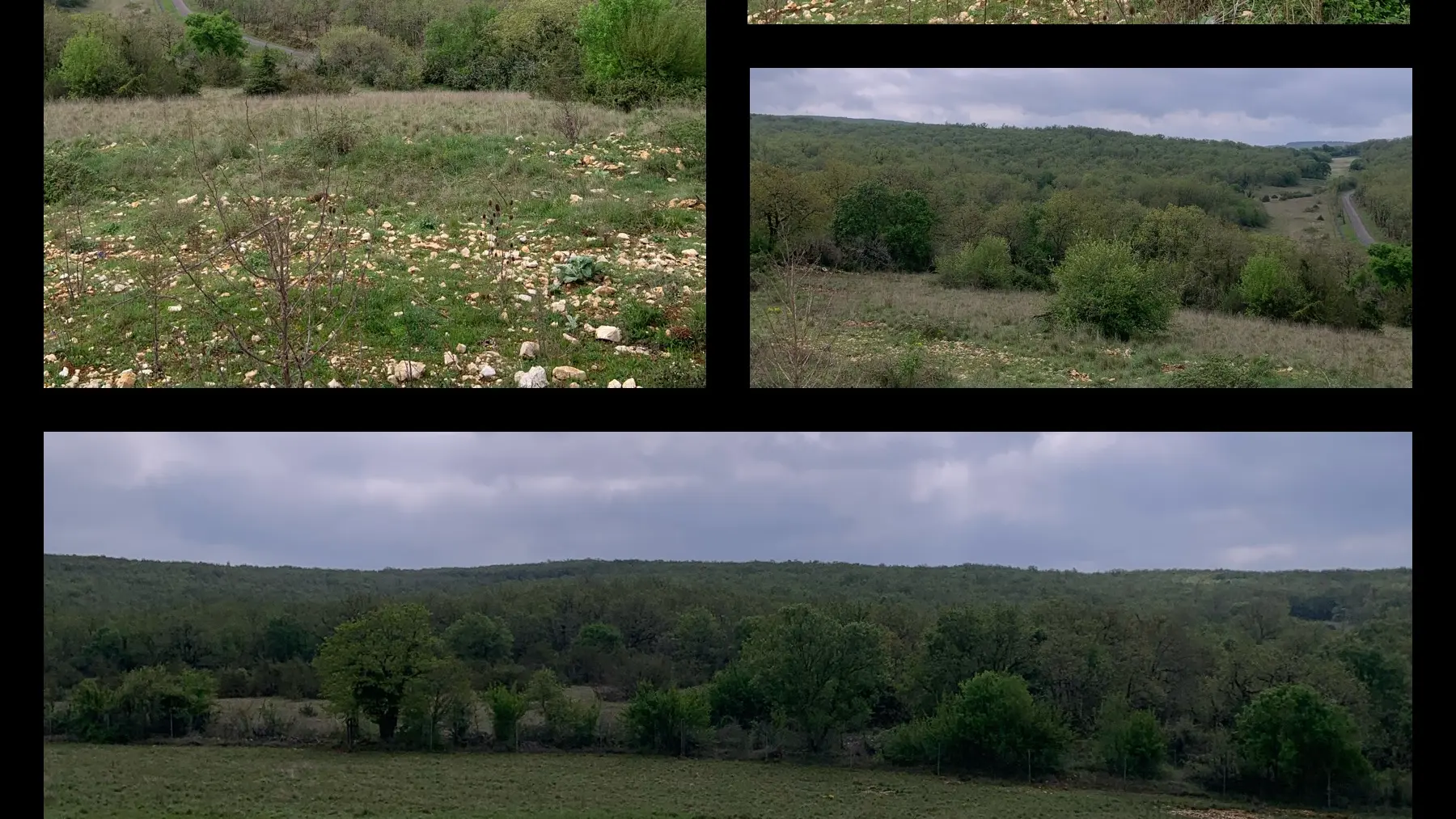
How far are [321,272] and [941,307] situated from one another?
87.5 inches

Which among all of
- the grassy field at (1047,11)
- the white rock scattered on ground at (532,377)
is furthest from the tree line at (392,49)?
the grassy field at (1047,11)

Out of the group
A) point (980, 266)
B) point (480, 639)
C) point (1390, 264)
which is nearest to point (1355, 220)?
point (1390, 264)

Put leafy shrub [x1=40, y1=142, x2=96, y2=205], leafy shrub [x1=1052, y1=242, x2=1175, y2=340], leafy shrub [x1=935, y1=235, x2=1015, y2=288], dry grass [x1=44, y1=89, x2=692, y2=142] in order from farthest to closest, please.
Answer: leafy shrub [x1=40, y1=142, x2=96, y2=205]
dry grass [x1=44, y1=89, x2=692, y2=142]
leafy shrub [x1=935, y1=235, x2=1015, y2=288]
leafy shrub [x1=1052, y1=242, x2=1175, y2=340]

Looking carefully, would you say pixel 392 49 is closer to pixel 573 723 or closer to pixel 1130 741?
pixel 573 723

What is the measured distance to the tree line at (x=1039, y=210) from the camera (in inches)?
139

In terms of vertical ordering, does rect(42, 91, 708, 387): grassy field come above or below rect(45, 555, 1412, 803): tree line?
above

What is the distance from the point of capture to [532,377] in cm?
384

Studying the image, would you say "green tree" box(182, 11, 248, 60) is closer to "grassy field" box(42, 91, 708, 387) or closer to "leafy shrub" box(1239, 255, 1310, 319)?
"grassy field" box(42, 91, 708, 387)

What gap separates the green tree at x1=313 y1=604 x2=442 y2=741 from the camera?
11.1ft

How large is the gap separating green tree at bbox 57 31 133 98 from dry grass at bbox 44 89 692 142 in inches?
3.6

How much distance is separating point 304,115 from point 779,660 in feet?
9.37

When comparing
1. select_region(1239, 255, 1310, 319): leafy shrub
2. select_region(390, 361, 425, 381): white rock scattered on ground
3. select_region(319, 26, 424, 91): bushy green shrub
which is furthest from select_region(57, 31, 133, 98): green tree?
select_region(1239, 255, 1310, 319): leafy shrub

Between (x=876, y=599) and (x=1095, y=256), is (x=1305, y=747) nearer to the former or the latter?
(x=876, y=599)

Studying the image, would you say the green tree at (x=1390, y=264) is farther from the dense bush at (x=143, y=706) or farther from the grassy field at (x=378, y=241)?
the dense bush at (x=143, y=706)
